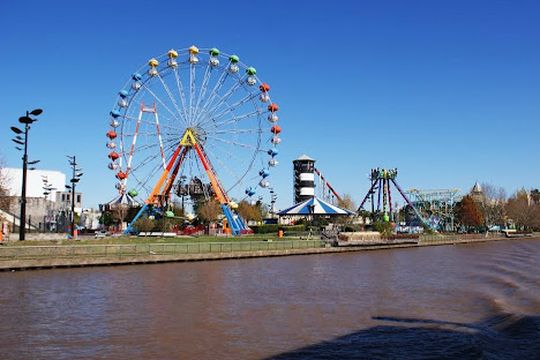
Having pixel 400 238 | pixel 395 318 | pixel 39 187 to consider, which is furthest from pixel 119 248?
pixel 39 187

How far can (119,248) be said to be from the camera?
36469 millimetres

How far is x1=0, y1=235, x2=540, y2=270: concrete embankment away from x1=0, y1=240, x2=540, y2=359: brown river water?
0.81 metres

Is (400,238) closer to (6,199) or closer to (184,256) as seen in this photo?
(184,256)

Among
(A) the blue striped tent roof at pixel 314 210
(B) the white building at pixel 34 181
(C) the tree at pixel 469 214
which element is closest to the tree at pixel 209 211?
(A) the blue striped tent roof at pixel 314 210

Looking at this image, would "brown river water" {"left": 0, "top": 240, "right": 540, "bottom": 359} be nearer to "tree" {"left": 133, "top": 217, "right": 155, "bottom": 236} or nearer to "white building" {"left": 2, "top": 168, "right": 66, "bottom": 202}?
"tree" {"left": 133, "top": 217, "right": 155, "bottom": 236}

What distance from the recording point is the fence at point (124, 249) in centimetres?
3125

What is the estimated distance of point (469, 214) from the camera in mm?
129125

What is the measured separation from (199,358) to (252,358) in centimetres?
128

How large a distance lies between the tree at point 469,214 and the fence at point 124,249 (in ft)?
299

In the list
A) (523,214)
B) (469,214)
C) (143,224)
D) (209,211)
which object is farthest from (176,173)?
(523,214)

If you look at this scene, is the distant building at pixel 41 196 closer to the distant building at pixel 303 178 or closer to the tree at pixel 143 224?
the tree at pixel 143 224

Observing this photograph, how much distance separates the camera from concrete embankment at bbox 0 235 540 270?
3089cm

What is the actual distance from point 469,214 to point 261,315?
120m

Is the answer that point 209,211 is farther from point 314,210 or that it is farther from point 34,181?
point 34,181
